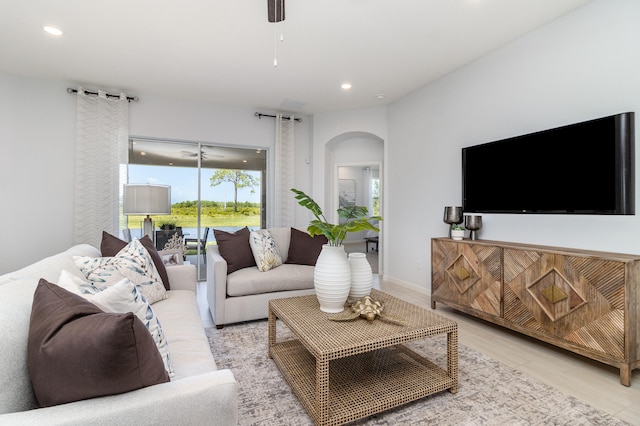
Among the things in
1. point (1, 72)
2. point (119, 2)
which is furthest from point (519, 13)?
point (1, 72)

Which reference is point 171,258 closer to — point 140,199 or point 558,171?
point 140,199

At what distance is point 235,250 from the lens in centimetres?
321

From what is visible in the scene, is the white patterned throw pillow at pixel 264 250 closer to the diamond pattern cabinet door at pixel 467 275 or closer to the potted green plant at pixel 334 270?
the potted green plant at pixel 334 270

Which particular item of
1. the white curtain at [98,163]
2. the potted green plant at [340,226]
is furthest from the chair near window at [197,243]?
the potted green plant at [340,226]

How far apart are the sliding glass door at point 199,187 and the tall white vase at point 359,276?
126 inches

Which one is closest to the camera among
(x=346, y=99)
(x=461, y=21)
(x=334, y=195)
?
(x=461, y=21)

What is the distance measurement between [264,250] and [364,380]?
1719mm

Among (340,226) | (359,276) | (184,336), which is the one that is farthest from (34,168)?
(359,276)

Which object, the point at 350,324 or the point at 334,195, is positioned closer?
the point at 350,324

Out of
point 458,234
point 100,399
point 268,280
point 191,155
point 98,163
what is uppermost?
point 191,155

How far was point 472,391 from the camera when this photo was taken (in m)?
1.87

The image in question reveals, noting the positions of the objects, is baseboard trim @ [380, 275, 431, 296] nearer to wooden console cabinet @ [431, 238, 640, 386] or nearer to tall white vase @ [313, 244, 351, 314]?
wooden console cabinet @ [431, 238, 640, 386]

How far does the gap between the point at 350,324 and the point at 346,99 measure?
368 cm

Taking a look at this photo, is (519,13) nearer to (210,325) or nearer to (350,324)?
(350,324)
